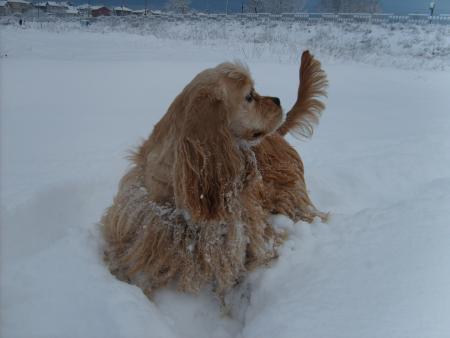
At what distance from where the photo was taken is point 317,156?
14.0 ft

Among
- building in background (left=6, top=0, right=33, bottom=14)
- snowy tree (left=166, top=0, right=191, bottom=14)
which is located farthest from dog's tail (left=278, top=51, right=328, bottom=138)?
snowy tree (left=166, top=0, right=191, bottom=14)

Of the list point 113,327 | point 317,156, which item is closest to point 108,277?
point 113,327

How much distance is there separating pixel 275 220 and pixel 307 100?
3.28ft

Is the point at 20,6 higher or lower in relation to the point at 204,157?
higher

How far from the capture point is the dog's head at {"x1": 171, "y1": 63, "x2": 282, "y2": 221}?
2029 mm

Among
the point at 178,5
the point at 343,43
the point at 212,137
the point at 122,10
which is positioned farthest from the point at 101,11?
the point at 212,137

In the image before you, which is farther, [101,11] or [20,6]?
[101,11]

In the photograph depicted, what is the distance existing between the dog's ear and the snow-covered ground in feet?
1.62

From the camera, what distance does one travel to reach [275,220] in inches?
111

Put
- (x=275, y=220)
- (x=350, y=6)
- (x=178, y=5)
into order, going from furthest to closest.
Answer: (x=178, y=5) → (x=350, y=6) → (x=275, y=220)

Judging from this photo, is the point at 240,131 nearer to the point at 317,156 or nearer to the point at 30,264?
the point at 30,264

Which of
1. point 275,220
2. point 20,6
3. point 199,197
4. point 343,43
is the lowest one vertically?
point 275,220

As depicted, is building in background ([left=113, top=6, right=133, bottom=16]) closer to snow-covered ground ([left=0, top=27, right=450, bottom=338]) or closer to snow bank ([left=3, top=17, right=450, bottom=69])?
snow bank ([left=3, top=17, right=450, bottom=69])

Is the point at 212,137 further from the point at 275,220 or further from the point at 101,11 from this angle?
the point at 101,11
